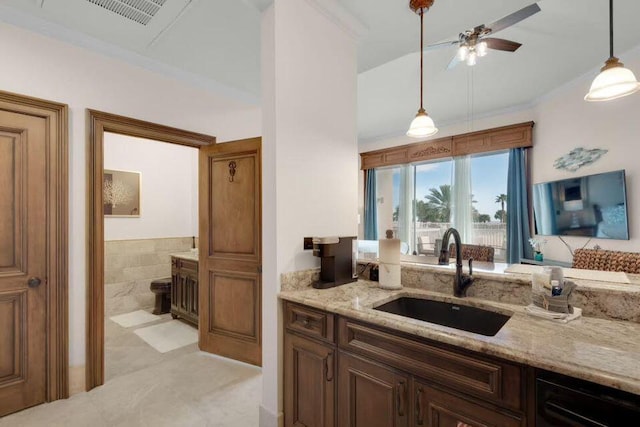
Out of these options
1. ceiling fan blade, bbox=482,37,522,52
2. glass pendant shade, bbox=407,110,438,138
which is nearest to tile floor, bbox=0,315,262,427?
glass pendant shade, bbox=407,110,438,138

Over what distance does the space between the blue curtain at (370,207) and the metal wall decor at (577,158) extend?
3.03 m

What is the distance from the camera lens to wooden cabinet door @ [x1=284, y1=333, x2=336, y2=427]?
1.54m

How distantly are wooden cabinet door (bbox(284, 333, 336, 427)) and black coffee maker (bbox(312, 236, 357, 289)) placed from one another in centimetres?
38

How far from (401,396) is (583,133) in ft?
13.8

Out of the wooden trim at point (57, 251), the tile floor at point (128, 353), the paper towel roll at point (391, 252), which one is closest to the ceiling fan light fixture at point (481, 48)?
the paper towel roll at point (391, 252)

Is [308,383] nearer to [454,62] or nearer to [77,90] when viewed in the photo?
[77,90]

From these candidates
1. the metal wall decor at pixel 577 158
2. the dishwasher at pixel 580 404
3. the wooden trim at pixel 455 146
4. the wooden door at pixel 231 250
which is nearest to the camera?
the dishwasher at pixel 580 404

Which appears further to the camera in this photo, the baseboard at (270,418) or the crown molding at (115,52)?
the crown molding at (115,52)

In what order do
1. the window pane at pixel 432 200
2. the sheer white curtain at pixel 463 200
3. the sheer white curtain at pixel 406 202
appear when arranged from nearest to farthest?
the sheer white curtain at pixel 463 200 < the window pane at pixel 432 200 < the sheer white curtain at pixel 406 202

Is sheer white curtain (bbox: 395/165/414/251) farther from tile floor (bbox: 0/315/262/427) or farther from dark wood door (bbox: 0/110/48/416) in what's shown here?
dark wood door (bbox: 0/110/48/416)

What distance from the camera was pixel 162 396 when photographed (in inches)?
90.4

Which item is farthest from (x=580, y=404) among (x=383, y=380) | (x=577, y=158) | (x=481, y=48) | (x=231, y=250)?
(x=577, y=158)

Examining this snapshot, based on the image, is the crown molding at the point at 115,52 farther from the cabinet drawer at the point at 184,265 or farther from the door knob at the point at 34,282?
the cabinet drawer at the point at 184,265

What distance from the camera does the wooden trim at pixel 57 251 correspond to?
2.18m
